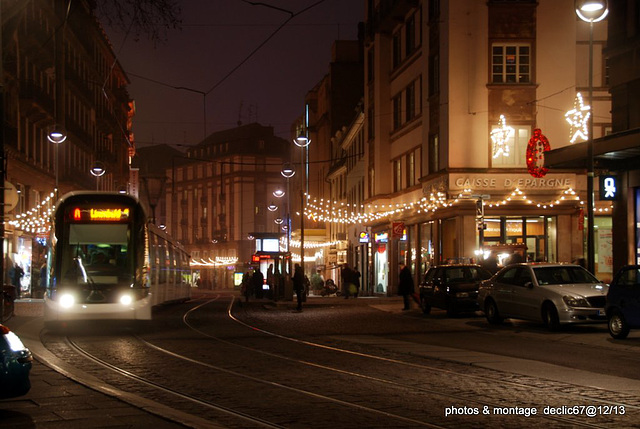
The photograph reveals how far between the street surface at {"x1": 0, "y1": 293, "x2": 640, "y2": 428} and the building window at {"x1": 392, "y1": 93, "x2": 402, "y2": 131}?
2449 cm

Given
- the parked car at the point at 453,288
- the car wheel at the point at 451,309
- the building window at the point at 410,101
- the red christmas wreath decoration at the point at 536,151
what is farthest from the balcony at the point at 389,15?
the car wheel at the point at 451,309

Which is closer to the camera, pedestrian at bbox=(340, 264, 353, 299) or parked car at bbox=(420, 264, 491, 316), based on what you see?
A: parked car at bbox=(420, 264, 491, 316)

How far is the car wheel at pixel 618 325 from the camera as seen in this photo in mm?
18641

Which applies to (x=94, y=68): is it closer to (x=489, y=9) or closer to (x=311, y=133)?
(x=311, y=133)

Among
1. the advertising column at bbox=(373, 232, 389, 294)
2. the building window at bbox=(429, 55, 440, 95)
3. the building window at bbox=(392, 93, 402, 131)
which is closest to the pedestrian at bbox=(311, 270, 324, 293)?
the advertising column at bbox=(373, 232, 389, 294)

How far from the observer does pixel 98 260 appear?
2203cm

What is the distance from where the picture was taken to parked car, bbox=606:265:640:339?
1823 cm

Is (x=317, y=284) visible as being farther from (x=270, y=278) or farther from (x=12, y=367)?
(x=12, y=367)

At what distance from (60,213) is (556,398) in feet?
48.7

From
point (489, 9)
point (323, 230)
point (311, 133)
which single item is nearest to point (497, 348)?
point (489, 9)

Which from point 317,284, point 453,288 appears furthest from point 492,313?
point 317,284

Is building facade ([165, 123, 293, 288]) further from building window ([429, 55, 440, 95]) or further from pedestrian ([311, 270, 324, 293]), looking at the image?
building window ([429, 55, 440, 95])

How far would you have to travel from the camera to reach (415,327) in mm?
24219

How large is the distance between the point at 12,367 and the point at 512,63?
104ft
